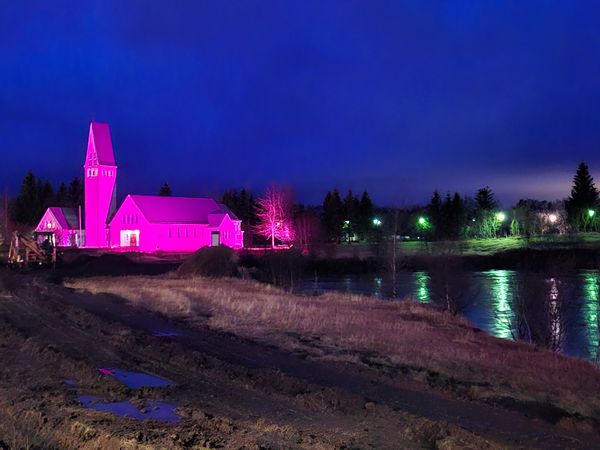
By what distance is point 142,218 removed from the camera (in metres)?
71.3

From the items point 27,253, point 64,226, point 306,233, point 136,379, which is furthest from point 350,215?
point 136,379

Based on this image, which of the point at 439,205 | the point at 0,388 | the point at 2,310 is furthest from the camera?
the point at 439,205

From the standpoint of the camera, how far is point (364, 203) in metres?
115

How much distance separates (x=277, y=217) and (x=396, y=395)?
76667 millimetres

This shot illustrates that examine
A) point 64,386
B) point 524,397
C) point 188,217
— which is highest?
point 188,217

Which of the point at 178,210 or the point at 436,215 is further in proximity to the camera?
the point at 436,215

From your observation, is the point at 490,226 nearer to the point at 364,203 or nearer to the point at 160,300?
the point at 364,203

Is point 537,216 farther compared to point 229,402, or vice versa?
point 537,216

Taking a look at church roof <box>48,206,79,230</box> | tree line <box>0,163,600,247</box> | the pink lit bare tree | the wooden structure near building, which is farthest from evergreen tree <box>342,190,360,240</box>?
the wooden structure near building

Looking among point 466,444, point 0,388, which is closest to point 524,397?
point 466,444

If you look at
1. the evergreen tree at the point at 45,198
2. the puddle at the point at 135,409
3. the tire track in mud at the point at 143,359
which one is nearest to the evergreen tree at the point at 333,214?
the evergreen tree at the point at 45,198

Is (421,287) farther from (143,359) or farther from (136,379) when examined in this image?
(136,379)

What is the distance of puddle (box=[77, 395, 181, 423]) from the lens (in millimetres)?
7332

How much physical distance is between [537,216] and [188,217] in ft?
210
